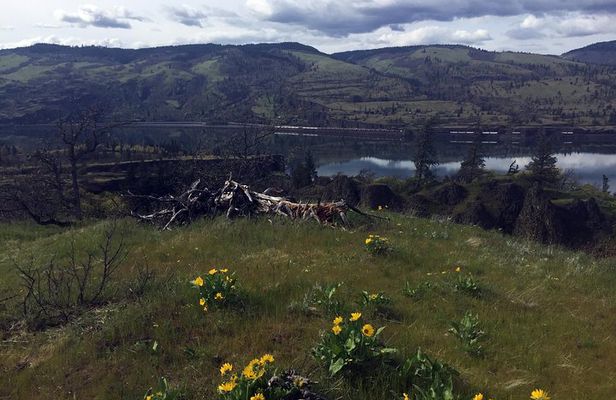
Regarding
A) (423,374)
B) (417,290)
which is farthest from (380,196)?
(423,374)

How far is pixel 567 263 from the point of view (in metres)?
11.2

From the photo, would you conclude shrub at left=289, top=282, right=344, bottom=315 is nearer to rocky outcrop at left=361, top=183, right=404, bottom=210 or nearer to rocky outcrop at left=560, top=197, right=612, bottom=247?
rocky outcrop at left=560, top=197, right=612, bottom=247

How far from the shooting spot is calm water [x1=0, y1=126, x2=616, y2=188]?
5089 inches

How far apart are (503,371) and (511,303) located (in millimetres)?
2540

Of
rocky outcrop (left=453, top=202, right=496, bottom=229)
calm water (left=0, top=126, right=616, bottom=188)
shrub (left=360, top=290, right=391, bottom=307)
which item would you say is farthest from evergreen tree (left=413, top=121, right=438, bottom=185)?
shrub (left=360, top=290, right=391, bottom=307)

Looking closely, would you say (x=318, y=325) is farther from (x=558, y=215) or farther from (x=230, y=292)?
(x=558, y=215)

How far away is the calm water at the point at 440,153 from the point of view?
12925cm

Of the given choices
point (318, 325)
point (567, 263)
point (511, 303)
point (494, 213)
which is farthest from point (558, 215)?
point (318, 325)

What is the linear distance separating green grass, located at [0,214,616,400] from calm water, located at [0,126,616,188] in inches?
4256

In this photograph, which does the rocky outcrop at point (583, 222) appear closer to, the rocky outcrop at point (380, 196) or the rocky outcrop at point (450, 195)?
the rocky outcrop at point (450, 195)

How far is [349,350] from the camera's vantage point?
4992 millimetres

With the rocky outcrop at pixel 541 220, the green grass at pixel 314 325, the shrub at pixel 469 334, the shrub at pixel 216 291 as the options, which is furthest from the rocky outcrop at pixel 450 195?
the shrub at pixel 216 291

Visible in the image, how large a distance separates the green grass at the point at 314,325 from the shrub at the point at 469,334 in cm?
12

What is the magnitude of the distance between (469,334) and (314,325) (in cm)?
205
